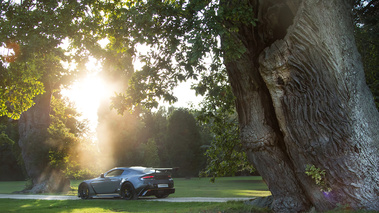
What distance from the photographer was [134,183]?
15.1 metres

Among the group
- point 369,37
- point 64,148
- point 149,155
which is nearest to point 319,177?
point 369,37

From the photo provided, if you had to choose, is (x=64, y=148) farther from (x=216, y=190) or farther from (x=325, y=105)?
(x=325, y=105)

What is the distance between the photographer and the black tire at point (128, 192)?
15069 millimetres

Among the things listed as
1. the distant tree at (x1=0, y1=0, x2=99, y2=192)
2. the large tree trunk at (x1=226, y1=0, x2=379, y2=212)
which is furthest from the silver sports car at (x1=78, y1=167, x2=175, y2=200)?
the large tree trunk at (x1=226, y1=0, x2=379, y2=212)

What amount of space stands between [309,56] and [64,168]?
70.3 ft

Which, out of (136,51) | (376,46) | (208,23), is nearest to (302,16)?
(208,23)

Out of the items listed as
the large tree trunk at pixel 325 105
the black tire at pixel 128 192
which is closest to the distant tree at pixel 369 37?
Answer: the large tree trunk at pixel 325 105

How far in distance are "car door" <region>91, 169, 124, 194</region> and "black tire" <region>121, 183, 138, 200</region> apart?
41cm

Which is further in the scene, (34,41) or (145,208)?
(145,208)

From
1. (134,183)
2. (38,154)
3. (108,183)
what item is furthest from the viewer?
(38,154)

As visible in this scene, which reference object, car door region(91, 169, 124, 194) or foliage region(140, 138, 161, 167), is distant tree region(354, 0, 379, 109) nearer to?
car door region(91, 169, 124, 194)

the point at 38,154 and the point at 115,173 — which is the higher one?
the point at 38,154

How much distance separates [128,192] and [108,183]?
126 centimetres

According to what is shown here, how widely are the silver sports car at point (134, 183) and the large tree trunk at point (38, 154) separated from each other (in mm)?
9247
